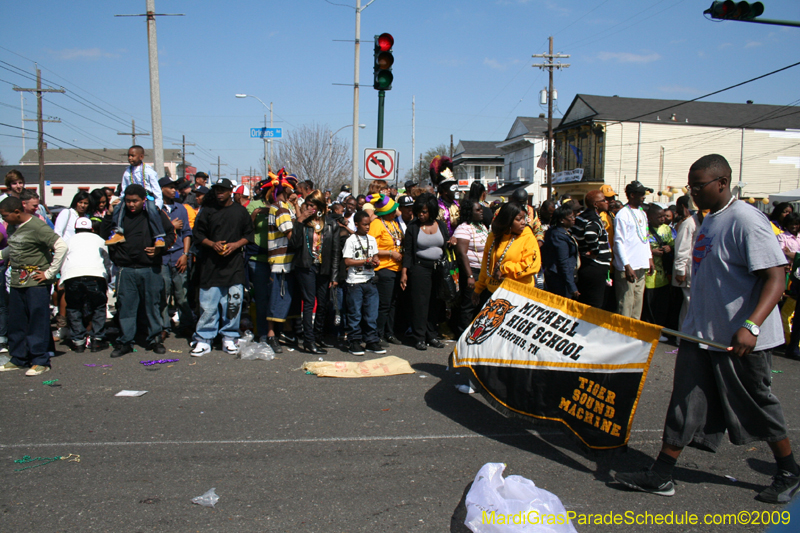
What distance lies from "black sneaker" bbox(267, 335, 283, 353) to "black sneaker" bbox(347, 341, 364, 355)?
916 mm

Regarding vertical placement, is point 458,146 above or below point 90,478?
above

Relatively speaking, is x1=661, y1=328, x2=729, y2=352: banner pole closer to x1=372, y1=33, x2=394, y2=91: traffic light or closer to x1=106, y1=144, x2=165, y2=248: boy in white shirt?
x1=106, y1=144, x2=165, y2=248: boy in white shirt

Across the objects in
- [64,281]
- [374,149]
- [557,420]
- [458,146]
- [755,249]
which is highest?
[458,146]

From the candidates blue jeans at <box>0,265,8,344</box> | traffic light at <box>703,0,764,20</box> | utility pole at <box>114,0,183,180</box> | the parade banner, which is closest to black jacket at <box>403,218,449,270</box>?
the parade banner

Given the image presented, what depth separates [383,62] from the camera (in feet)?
29.2

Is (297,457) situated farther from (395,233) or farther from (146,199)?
(146,199)

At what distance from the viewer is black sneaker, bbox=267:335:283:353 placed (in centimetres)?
691

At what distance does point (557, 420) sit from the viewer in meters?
4.00

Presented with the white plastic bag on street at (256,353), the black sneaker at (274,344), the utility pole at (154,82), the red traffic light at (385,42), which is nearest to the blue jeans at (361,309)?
the black sneaker at (274,344)

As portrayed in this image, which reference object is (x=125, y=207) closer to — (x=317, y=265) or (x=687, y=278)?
(x=317, y=265)

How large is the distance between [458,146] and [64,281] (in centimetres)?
6546

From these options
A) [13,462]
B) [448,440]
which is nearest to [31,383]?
[13,462]

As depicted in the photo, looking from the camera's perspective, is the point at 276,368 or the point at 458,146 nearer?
the point at 276,368

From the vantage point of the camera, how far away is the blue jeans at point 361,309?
6848 millimetres
